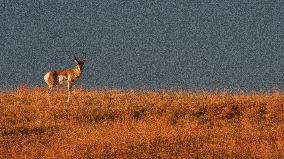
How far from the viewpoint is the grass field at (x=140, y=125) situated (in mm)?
17609

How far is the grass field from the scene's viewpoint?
57.8 feet

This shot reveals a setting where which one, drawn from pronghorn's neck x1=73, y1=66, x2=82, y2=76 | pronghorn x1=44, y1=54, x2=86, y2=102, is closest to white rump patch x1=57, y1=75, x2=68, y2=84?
pronghorn x1=44, y1=54, x2=86, y2=102

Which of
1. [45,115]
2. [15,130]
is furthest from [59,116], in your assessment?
[15,130]

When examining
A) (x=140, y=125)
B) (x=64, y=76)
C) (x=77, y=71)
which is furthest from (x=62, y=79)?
(x=140, y=125)

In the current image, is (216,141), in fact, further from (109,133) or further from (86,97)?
(86,97)

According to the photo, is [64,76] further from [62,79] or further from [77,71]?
[77,71]

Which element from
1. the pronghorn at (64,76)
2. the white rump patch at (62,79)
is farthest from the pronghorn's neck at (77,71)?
the white rump patch at (62,79)

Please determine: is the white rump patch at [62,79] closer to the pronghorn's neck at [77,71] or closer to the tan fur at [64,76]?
the tan fur at [64,76]

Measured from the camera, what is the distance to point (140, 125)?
2208 centimetres

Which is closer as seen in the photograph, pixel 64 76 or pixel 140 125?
pixel 140 125

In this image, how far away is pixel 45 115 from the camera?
24906 mm

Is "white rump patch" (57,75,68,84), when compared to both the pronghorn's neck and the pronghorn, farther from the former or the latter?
the pronghorn's neck

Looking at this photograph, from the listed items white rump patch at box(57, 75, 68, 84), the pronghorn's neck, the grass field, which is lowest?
the grass field

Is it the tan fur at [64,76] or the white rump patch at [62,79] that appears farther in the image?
the white rump patch at [62,79]
